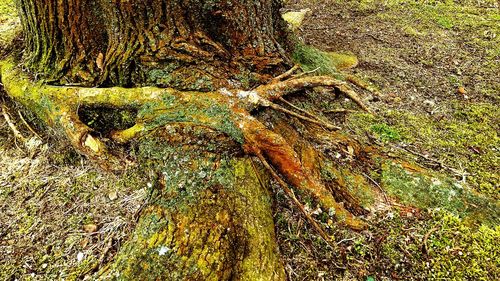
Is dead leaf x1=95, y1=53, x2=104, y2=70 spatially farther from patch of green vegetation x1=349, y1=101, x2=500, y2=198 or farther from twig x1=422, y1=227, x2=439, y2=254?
twig x1=422, y1=227, x2=439, y2=254

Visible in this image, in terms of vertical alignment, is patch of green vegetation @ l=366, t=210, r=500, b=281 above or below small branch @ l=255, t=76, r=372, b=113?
below

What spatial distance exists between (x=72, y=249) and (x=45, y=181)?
0.86 meters

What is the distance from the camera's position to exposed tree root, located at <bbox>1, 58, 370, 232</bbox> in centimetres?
240

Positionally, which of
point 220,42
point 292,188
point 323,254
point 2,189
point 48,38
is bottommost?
point 2,189

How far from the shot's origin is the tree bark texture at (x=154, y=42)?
259cm

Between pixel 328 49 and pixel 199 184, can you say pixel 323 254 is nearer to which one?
pixel 199 184

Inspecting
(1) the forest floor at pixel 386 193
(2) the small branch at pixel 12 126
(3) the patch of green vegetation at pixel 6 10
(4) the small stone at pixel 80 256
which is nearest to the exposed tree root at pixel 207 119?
(1) the forest floor at pixel 386 193

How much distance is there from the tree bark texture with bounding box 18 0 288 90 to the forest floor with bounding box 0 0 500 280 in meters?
0.64

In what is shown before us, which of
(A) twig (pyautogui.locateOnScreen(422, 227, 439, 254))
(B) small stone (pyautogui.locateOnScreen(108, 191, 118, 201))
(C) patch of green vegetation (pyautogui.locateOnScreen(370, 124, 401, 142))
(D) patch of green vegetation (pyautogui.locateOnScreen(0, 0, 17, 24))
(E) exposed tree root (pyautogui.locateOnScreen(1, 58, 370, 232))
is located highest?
(E) exposed tree root (pyautogui.locateOnScreen(1, 58, 370, 232))

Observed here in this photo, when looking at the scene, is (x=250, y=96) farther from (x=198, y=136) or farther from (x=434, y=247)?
(x=434, y=247)

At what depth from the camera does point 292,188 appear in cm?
256

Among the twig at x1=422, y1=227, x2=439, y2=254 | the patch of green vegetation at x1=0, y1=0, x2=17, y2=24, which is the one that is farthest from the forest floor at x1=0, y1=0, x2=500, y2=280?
the patch of green vegetation at x1=0, y1=0, x2=17, y2=24

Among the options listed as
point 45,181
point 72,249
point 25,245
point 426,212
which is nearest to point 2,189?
point 45,181

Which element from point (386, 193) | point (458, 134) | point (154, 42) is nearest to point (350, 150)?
point (386, 193)
